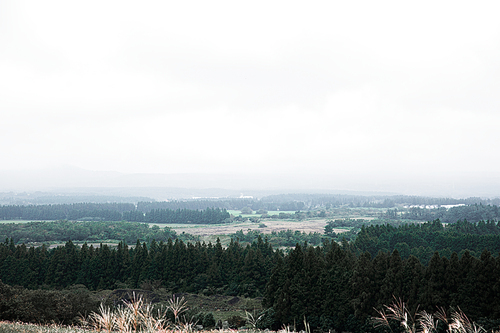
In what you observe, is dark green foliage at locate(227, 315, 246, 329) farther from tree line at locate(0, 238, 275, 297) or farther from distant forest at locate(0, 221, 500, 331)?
tree line at locate(0, 238, 275, 297)

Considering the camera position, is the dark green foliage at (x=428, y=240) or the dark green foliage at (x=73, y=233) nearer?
the dark green foliage at (x=428, y=240)

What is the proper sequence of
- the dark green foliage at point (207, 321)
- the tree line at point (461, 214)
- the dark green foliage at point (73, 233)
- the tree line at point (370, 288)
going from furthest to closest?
1. the tree line at point (461, 214)
2. the dark green foliage at point (73, 233)
3. the dark green foliage at point (207, 321)
4. the tree line at point (370, 288)

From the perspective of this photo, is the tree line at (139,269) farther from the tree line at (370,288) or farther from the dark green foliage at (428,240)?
the dark green foliage at (428,240)

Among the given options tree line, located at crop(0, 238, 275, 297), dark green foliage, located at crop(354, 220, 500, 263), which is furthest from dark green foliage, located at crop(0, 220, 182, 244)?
dark green foliage, located at crop(354, 220, 500, 263)

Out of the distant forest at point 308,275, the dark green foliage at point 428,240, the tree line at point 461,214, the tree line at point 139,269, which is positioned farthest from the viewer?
the tree line at point 461,214

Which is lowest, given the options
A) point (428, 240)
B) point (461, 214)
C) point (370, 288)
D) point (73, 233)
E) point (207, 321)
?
point (73, 233)

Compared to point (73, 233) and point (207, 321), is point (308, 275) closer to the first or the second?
point (207, 321)

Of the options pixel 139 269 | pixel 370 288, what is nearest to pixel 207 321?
pixel 370 288

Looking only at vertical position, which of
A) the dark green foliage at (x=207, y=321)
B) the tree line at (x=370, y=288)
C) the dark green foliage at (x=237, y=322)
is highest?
the tree line at (x=370, y=288)

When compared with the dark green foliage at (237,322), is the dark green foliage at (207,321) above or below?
above

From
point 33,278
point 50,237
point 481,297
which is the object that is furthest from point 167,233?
point 481,297

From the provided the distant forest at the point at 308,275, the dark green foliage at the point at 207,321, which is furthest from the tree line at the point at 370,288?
the dark green foliage at the point at 207,321

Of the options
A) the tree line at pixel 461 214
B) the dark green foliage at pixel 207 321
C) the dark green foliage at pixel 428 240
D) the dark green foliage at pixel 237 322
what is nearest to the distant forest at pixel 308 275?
the dark green foliage at pixel 428 240

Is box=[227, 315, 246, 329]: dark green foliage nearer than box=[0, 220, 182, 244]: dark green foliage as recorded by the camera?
Yes
